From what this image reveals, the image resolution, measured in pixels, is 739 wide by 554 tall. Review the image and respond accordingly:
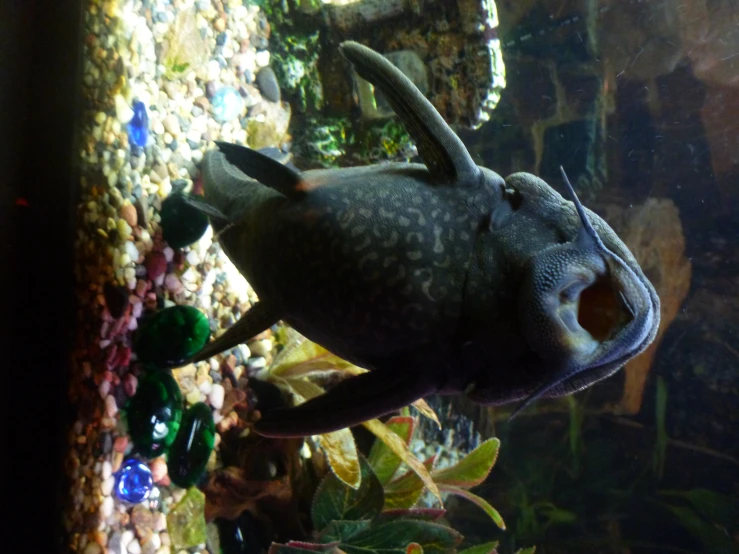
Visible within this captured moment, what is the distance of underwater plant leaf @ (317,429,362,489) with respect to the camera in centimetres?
185

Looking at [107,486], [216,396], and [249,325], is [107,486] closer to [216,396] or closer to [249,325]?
[216,396]

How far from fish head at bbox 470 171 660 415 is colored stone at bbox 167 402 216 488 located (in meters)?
1.06

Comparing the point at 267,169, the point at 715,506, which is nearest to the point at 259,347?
the point at 267,169

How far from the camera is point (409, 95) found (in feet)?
3.28

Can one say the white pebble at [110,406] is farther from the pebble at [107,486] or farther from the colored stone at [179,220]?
the colored stone at [179,220]

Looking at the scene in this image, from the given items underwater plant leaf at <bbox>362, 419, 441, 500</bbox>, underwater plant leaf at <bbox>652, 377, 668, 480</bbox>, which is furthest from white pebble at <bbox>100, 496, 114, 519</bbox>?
underwater plant leaf at <bbox>652, 377, 668, 480</bbox>

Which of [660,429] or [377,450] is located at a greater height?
[377,450]

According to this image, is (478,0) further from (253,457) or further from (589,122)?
(253,457)

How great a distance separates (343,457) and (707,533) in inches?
96.0

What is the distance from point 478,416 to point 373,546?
1408 mm

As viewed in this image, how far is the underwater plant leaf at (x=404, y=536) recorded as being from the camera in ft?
6.58

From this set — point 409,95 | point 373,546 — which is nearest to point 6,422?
point 409,95

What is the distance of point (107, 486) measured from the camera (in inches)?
57.7

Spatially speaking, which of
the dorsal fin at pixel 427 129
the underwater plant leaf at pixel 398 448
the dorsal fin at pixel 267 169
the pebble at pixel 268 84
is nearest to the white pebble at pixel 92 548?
the underwater plant leaf at pixel 398 448
